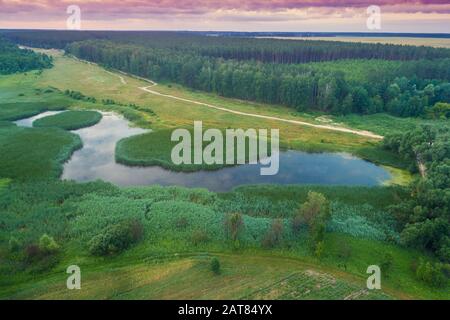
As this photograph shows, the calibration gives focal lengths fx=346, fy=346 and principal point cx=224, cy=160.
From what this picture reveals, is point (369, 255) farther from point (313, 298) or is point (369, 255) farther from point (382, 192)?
point (382, 192)

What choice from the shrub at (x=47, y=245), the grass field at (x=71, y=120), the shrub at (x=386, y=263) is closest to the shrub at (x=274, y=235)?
the shrub at (x=386, y=263)

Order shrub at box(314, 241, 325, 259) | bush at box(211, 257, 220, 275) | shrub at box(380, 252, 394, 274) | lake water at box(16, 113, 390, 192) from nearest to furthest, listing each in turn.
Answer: bush at box(211, 257, 220, 275) < shrub at box(380, 252, 394, 274) < shrub at box(314, 241, 325, 259) < lake water at box(16, 113, 390, 192)

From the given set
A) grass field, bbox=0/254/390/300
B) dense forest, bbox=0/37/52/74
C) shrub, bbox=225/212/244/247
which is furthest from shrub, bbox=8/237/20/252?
dense forest, bbox=0/37/52/74

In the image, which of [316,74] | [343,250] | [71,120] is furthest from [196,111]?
[343,250]

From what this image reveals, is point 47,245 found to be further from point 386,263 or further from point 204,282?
point 386,263

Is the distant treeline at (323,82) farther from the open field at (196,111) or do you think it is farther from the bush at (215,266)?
the bush at (215,266)

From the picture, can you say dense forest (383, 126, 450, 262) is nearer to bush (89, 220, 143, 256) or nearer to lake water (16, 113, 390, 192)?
lake water (16, 113, 390, 192)
